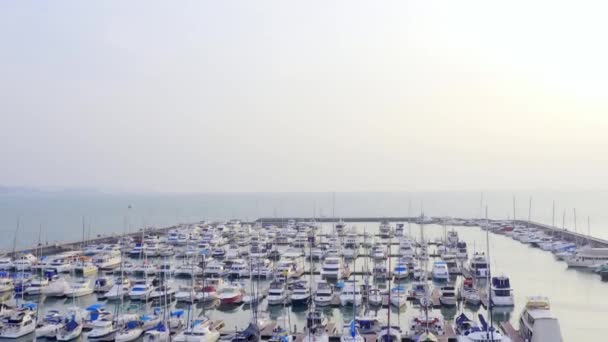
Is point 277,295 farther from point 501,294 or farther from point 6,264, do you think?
point 6,264

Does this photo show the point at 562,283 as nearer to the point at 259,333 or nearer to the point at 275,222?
the point at 259,333

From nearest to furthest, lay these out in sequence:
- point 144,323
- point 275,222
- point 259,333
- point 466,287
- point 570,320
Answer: point 259,333
point 144,323
point 570,320
point 466,287
point 275,222

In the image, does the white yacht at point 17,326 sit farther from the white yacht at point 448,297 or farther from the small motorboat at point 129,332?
the white yacht at point 448,297

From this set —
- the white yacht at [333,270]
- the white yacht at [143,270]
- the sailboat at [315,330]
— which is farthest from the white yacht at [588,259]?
the white yacht at [143,270]

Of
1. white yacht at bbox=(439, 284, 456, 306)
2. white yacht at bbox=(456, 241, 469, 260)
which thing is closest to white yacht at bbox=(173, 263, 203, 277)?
white yacht at bbox=(439, 284, 456, 306)

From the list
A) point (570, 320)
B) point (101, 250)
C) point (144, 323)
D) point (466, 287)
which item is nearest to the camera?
point (144, 323)

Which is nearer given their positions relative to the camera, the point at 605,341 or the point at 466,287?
the point at 605,341

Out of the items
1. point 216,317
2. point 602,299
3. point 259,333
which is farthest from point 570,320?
point 216,317
